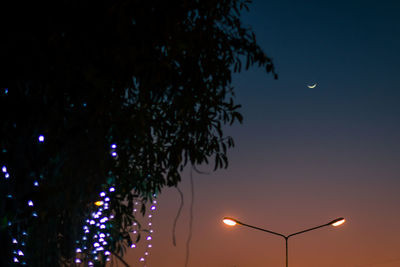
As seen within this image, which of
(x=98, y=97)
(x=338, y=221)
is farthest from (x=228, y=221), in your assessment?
(x=98, y=97)

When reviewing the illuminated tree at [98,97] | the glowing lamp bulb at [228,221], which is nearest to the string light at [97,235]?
the illuminated tree at [98,97]

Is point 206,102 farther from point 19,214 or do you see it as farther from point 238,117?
point 19,214

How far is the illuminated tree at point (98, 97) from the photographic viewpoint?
502cm

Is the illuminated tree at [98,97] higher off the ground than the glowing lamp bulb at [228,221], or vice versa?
the glowing lamp bulb at [228,221]

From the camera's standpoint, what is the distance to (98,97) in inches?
205

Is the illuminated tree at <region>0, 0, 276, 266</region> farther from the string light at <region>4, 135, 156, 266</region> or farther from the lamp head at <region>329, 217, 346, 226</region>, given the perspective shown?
the lamp head at <region>329, 217, 346, 226</region>

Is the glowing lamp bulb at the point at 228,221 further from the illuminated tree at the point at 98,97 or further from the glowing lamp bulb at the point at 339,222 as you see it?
the illuminated tree at the point at 98,97

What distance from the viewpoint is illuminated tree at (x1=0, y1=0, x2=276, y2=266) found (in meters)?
5.02

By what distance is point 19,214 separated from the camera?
227 inches

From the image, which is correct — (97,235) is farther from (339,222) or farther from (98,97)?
(339,222)

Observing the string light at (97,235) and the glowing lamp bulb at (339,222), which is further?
the glowing lamp bulb at (339,222)

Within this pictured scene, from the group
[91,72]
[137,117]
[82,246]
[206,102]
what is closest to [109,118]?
[137,117]

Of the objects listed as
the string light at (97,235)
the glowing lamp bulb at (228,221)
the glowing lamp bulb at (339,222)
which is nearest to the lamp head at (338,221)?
the glowing lamp bulb at (339,222)

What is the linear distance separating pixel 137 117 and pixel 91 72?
711 millimetres
